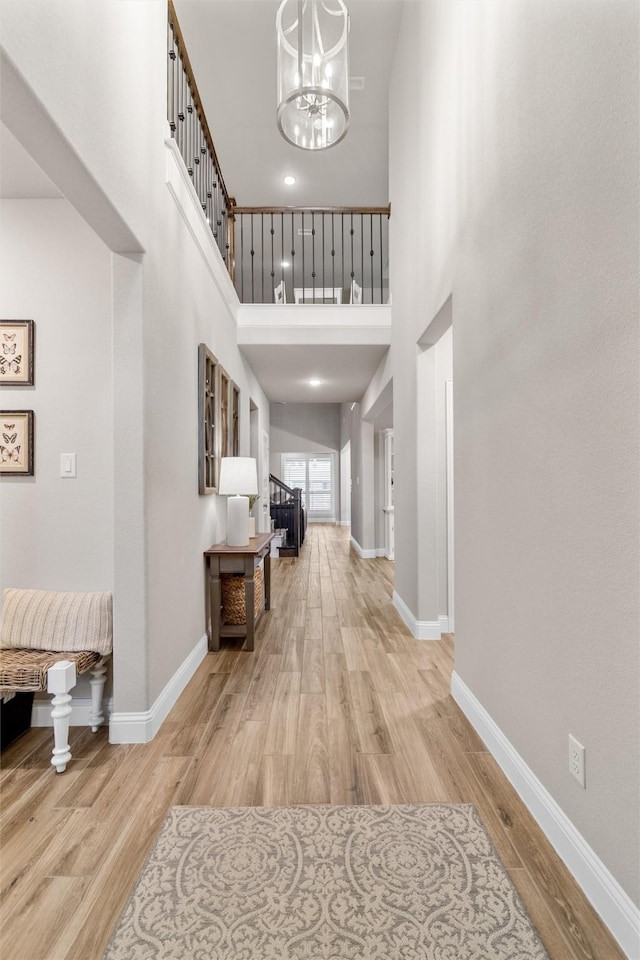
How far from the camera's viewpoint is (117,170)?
6.16ft

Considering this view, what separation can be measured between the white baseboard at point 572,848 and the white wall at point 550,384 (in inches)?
1.5

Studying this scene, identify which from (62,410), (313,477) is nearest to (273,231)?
(62,410)

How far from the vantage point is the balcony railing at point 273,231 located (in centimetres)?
336

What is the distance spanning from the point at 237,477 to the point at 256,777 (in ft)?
6.79

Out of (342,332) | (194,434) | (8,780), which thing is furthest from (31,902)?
(342,332)

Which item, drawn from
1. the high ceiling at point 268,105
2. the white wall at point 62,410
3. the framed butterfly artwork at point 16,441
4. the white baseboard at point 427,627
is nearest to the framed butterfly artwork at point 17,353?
the white wall at point 62,410

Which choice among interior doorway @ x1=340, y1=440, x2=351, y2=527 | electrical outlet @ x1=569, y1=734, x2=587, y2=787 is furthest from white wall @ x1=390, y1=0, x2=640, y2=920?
interior doorway @ x1=340, y1=440, x2=351, y2=527

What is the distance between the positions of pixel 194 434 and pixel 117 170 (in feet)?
5.04

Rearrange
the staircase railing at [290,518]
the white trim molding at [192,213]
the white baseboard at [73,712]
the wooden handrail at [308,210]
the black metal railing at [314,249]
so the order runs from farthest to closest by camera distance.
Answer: the staircase railing at [290,518], the black metal railing at [314,249], the wooden handrail at [308,210], the white trim molding at [192,213], the white baseboard at [73,712]

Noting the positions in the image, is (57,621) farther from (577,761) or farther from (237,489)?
(577,761)

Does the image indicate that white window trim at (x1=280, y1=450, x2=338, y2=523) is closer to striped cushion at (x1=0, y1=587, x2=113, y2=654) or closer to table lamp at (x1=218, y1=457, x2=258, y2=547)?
table lamp at (x1=218, y1=457, x2=258, y2=547)

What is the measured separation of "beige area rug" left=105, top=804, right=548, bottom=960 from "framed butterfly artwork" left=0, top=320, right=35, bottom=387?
202 centimetres

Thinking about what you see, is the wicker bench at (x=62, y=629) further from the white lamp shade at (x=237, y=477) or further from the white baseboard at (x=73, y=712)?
the white lamp shade at (x=237, y=477)

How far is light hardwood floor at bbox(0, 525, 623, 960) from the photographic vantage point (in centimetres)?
128
